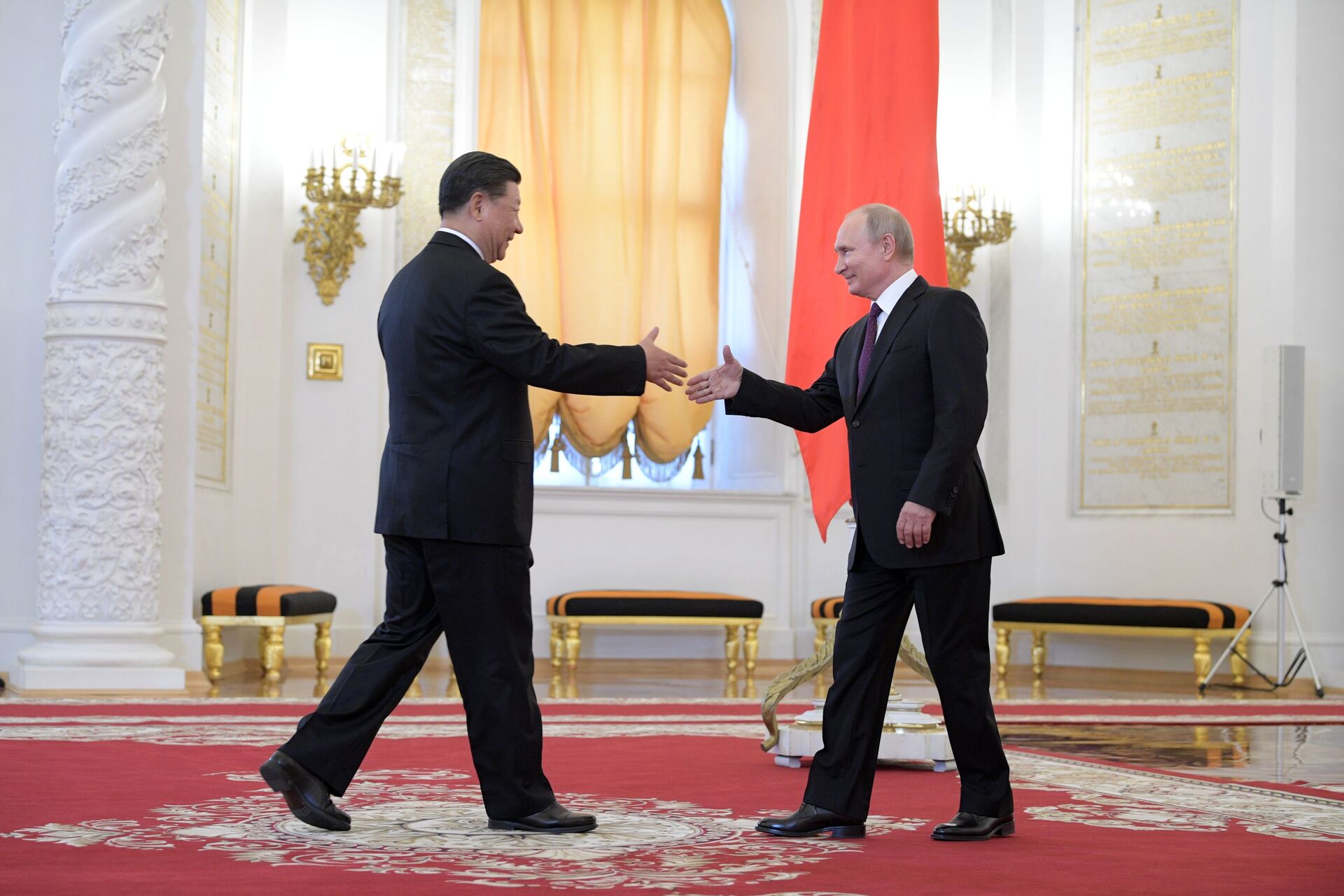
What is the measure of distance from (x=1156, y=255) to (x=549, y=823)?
739 centimetres

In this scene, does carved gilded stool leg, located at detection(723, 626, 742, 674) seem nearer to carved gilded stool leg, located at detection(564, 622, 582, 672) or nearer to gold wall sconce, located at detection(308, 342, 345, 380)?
carved gilded stool leg, located at detection(564, 622, 582, 672)

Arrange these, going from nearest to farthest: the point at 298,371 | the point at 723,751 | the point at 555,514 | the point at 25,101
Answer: the point at 723,751 < the point at 25,101 < the point at 298,371 < the point at 555,514

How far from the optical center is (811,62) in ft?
31.4

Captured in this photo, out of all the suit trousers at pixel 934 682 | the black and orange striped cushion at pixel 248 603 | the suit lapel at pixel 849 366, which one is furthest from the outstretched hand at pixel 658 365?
the black and orange striped cushion at pixel 248 603

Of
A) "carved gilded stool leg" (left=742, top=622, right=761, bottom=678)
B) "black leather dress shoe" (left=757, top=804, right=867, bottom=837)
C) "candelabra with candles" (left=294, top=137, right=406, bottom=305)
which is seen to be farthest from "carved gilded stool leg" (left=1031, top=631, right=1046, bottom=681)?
"black leather dress shoe" (left=757, top=804, right=867, bottom=837)

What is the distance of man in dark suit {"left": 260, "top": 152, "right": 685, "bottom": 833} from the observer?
2861 millimetres

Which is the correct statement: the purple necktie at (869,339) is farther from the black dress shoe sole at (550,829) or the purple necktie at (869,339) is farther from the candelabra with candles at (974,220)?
the candelabra with candles at (974,220)

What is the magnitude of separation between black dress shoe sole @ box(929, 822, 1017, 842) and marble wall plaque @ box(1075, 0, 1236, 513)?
21.1 feet

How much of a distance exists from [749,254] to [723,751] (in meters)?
5.65

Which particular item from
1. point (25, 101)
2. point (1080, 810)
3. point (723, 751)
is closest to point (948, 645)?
point (1080, 810)

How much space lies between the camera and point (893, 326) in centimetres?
311

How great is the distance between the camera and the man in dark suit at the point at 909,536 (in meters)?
2.93

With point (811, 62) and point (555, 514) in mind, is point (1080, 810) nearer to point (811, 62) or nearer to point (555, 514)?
point (555, 514)

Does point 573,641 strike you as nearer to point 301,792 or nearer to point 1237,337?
point 1237,337
